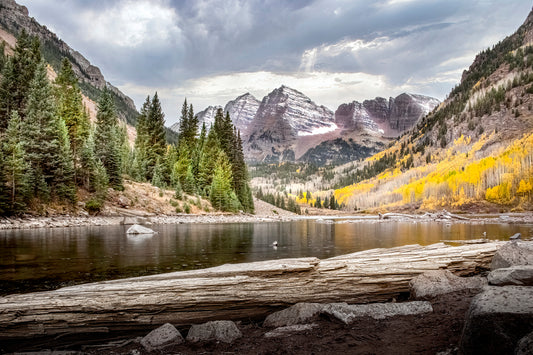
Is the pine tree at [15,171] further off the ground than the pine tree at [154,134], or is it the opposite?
the pine tree at [154,134]

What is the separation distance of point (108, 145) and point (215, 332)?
61943 mm

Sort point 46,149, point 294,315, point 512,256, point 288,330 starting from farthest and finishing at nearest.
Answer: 1. point 46,149
2. point 512,256
3. point 294,315
4. point 288,330

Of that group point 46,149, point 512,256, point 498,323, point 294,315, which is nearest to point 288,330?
point 294,315

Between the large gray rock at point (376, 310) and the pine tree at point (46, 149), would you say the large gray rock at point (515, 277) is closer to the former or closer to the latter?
the large gray rock at point (376, 310)

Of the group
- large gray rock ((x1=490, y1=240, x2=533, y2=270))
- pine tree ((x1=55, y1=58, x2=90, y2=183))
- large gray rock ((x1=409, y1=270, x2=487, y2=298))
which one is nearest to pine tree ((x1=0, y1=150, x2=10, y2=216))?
pine tree ((x1=55, y1=58, x2=90, y2=183))

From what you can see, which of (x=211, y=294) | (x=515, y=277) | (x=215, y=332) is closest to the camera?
(x=515, y=277)

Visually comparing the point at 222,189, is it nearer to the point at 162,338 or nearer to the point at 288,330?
the point at 162,338

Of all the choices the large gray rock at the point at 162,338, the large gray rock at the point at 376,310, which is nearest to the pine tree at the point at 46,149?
the large gray rock at the point at 162,338

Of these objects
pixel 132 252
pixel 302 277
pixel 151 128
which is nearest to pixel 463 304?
pixel 302 277

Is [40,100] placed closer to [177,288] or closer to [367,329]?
[177,288]

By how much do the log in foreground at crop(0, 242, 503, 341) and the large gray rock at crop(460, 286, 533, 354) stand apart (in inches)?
189

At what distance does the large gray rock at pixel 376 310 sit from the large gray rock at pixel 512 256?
358cm

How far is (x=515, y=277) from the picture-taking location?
21.9ft

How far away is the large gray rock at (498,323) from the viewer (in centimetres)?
404
